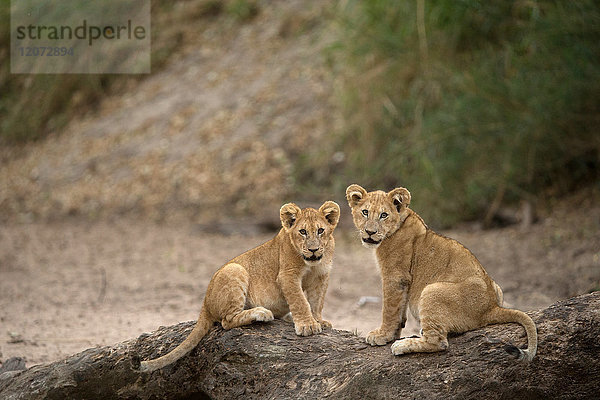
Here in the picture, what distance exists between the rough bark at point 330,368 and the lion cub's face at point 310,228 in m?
0.49

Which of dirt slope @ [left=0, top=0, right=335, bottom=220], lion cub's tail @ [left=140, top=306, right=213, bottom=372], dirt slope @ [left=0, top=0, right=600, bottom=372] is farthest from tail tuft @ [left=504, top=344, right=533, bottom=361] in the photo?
dirt slope @ [left=0, top=0, right=335, bottom=220]

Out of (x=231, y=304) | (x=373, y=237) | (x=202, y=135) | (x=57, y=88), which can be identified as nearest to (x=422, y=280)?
(x=373, y=237)

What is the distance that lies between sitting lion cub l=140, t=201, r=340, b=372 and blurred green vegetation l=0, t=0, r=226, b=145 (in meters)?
14.2

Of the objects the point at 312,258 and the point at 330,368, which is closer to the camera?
the point at 330,368

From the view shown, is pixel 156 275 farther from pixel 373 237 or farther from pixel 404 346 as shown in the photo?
pixel 404 346

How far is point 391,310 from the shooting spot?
164 inches

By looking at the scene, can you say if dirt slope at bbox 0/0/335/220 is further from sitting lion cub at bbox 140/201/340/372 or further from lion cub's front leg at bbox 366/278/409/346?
lion cub's front leg at bbox 366/278/409/346

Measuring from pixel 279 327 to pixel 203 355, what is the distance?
48cm

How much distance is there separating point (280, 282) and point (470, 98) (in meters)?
6.51

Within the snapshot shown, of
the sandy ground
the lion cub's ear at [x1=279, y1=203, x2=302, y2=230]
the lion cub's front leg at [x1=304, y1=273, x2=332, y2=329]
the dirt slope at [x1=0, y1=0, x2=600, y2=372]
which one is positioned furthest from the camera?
the dirt slope at [x1=0, y1=0, x2=600, y2=372]

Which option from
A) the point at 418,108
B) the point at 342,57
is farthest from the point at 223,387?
the point at 342,57

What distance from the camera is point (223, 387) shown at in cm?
431

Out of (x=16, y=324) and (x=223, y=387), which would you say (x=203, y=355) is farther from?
(x=16, y=324)

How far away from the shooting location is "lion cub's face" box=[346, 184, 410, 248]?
13.8 feet
